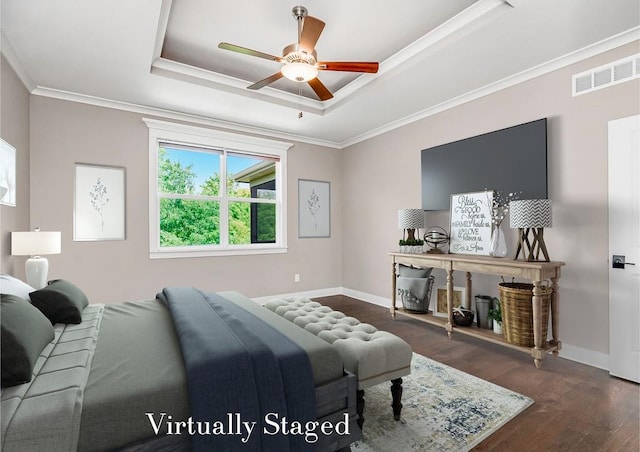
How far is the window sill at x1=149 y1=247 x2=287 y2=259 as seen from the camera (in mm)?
4187

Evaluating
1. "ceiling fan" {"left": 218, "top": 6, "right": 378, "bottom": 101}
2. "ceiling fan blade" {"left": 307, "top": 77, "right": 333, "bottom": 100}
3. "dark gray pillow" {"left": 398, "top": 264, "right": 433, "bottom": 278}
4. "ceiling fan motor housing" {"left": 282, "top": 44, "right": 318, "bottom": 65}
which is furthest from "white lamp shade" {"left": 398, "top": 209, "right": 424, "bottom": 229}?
"ceiling fan motor housing" {"left": 282, "top": 44, "right": 318, "bottom": 65}

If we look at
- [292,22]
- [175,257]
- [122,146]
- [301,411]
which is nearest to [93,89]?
[122,146]

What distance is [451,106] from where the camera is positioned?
392cm

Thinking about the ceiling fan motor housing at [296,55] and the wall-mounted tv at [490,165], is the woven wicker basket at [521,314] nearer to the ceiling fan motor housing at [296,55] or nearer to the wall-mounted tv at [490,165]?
the wall-mounted tv at [490,165]

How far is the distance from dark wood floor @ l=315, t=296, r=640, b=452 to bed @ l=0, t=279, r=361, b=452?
990 mm

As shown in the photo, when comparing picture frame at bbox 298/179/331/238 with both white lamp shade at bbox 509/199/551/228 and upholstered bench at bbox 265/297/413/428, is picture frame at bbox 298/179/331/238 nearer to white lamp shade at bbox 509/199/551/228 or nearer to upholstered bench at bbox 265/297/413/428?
upholstered bench at bbox 265/297/413/428

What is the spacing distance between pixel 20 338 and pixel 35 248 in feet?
6.51

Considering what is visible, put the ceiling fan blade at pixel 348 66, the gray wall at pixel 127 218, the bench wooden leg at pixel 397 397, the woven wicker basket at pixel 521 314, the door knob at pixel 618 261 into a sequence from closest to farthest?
the bench wooden leg at pixel 397 397, the ceiling fan blade at pixel 348 66, the door knob at pixel 618 261, the woven wicker basket at pixel 521 314, the gray wall at pixel 127 218

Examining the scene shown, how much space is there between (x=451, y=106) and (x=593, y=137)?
5.05ft

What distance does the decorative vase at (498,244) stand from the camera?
3174 mm

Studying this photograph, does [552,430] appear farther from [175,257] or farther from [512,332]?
[175,257]

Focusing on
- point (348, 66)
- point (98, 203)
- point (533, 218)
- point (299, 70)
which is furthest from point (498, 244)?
point (98, 203)

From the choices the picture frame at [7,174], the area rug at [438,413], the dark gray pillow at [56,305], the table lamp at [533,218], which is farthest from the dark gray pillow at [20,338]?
the table lamp at [533,218]

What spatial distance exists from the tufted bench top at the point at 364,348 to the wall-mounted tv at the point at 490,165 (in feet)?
7.25
